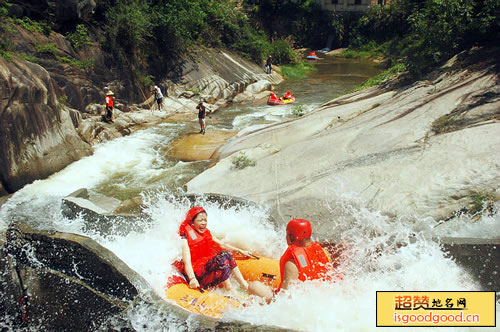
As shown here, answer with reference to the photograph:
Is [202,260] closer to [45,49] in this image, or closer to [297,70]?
[45,49]

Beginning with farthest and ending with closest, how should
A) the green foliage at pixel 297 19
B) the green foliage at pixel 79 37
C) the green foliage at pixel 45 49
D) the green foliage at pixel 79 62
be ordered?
the green foliage at pixel 297 19 → the green foliage at pixel 79 37 → the green foliage at pixel 79 62 → the green foliage at pixel 45 49

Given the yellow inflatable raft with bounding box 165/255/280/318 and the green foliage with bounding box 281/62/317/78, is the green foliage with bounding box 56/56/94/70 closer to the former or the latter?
the yellow inflatable raft with bounding box 165/255/280/318

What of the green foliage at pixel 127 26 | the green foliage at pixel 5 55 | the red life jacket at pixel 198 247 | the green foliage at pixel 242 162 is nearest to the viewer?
the red life jacket at pixel 198 247

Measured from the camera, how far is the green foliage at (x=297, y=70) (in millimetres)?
27328

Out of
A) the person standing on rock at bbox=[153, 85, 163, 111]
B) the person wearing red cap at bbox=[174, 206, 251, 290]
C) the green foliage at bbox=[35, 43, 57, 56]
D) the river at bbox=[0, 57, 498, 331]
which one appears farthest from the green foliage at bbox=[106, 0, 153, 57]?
the person wearing red cap at bbox=[174, 206, 251, 290]

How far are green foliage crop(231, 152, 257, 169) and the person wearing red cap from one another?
427 centimetres

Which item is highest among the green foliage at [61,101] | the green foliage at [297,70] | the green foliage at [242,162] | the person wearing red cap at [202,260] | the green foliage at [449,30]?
the green foliage at [449,30]

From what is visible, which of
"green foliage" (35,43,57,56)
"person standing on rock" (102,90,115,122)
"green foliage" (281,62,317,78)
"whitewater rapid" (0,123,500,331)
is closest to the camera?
"whitewater rapid" (0,123,500,331)

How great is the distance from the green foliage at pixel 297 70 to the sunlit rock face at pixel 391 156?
16.7 m

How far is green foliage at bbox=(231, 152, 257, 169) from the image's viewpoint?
9586 mm

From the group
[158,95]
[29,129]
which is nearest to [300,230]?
[29,129]

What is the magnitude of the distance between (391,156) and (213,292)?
494 cm

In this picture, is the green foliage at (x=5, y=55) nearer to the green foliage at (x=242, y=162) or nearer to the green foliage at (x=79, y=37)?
the green foliage at (x=79, y=37)

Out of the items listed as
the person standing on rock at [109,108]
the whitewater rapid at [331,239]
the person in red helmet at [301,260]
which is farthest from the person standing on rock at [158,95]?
the person in red helmet at [301,260]
